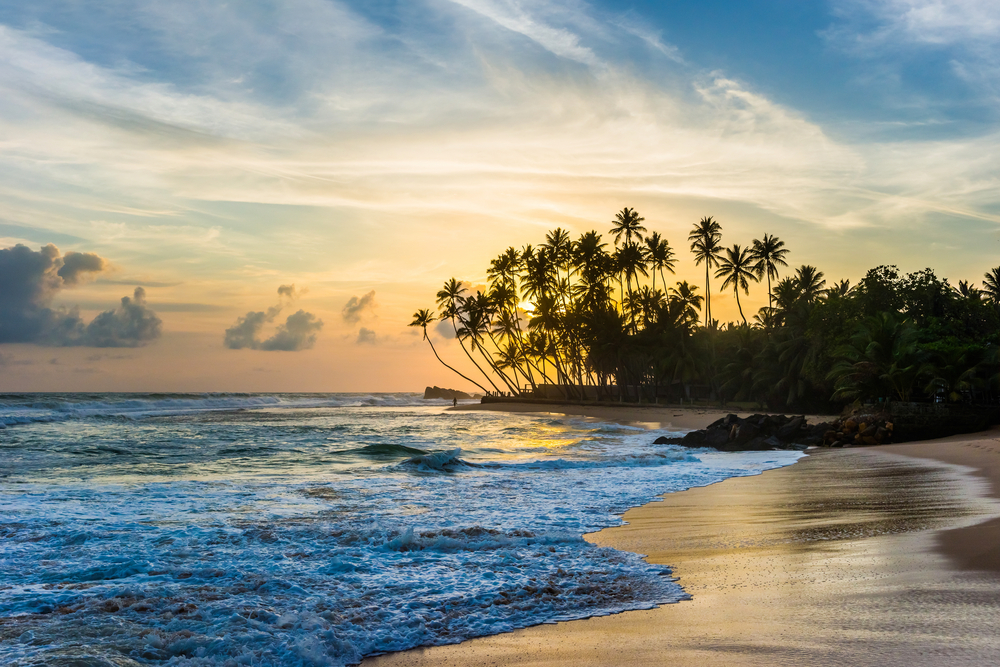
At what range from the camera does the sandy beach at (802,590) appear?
11.5 ft

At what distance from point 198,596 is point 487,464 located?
11421mm

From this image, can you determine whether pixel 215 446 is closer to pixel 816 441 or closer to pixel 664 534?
pixel 664 534

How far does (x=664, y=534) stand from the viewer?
736 centimetres

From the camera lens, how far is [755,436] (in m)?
22.9

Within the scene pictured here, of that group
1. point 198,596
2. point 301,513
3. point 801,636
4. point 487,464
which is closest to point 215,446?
point 487,464

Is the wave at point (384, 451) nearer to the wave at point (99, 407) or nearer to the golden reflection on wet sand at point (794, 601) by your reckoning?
the golden reflection on wet sand at point (794, 601)

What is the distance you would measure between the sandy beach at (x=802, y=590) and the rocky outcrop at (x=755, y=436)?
12804 mm

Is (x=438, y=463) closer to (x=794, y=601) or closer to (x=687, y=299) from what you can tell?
(x=794, y=601)

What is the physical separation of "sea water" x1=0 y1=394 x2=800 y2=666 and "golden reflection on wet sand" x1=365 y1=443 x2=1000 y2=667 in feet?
1.29

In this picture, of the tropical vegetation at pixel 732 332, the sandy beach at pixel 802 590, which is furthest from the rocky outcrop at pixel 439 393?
the sandy beach at pixel 802 590

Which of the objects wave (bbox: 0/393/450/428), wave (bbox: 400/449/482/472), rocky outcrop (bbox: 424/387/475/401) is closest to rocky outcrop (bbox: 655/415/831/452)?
wave (bbox: 400/449/482/472)

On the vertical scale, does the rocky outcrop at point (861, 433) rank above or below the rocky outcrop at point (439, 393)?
above

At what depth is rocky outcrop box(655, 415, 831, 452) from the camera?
22.3 metres

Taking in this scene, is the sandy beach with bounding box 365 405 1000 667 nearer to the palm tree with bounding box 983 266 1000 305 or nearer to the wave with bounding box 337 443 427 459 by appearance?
the wave with bounding box 337 443 427 459
